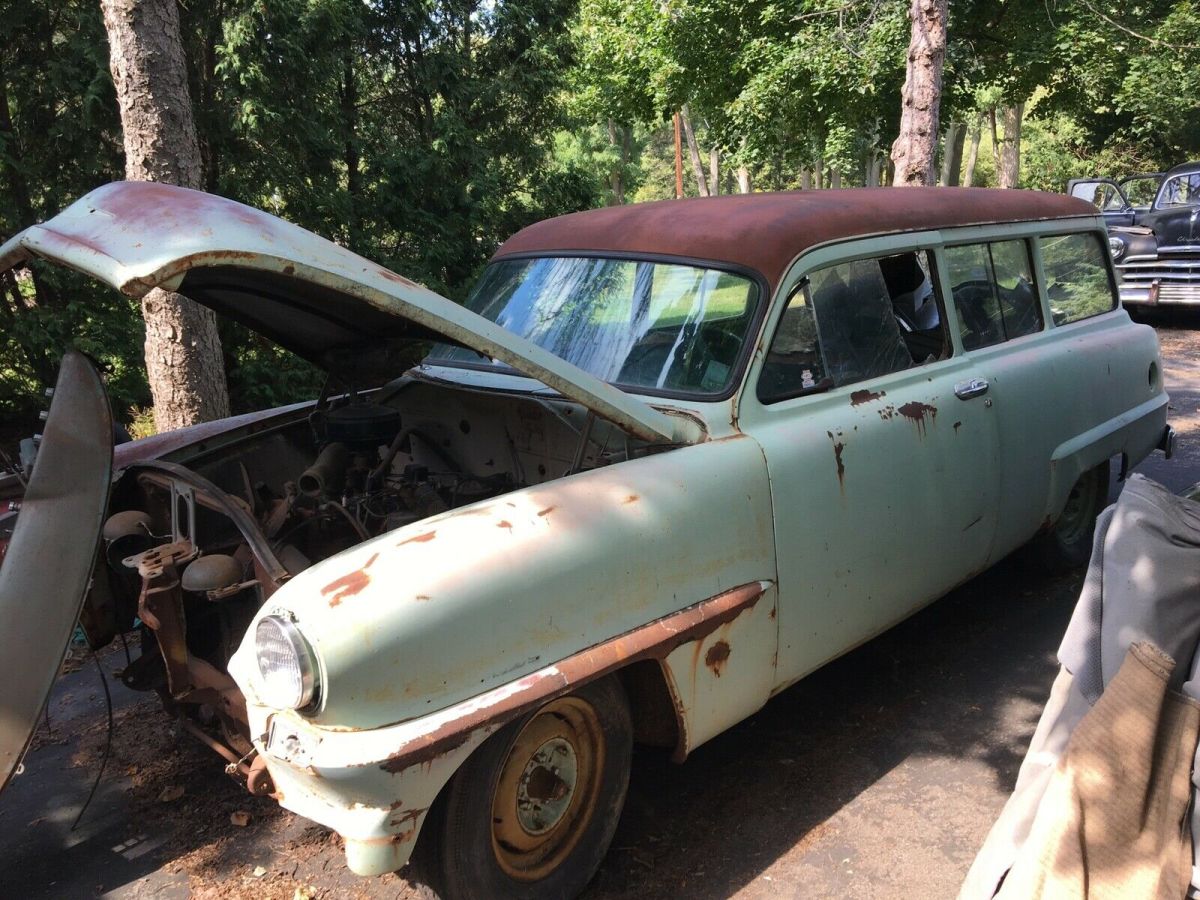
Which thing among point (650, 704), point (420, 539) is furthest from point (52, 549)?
point (650, 704)

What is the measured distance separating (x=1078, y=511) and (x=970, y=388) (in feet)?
5.66

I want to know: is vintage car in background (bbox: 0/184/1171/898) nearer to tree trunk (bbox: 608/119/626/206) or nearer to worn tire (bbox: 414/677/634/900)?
worn tire (bbox: 414/677/634/900)

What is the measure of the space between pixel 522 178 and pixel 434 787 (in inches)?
417

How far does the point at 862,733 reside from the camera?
3.53m

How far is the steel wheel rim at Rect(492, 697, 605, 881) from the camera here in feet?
8.26

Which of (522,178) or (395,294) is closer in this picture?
(395,294)

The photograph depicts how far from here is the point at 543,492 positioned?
8.47 ft

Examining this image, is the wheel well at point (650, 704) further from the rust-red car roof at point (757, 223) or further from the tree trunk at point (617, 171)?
the tree trunk at point (617, 171)

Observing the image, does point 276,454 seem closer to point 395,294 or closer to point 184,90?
point 395,294

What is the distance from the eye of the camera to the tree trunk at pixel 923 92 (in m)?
7.90

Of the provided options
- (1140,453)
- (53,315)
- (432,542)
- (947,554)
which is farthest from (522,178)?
(432,542)

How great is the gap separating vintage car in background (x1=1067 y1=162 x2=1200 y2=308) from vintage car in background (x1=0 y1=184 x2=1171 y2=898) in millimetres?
9957

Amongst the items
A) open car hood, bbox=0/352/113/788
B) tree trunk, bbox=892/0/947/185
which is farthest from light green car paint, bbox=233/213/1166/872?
tree trunk, bbox=892/0/947/185

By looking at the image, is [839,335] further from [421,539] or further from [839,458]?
[421,539]
